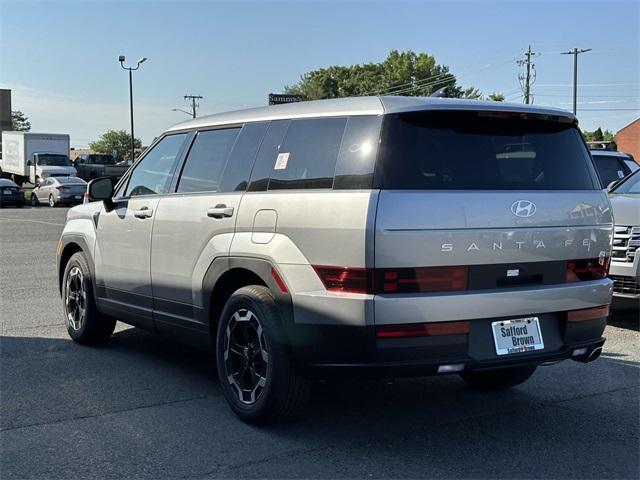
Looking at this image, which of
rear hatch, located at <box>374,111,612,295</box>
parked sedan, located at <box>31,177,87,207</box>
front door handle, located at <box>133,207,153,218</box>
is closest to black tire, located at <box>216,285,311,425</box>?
rear hatch, located at <box>374,111,612,295</box>

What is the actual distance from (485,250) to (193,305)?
2.09 meters

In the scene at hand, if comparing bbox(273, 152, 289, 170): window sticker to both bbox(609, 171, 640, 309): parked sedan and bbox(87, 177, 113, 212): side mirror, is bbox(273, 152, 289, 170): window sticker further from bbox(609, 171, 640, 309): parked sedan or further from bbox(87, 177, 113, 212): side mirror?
bbox(609, 171, 640, 309): parked sedan

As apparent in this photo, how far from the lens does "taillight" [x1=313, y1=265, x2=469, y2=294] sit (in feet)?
12.2

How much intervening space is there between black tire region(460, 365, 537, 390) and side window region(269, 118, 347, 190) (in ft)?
6.47

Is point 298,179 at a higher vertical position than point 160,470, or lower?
higher

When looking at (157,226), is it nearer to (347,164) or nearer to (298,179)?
(298,179)

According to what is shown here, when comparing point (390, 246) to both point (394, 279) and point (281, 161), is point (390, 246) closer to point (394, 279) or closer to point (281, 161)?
point (394, 279)

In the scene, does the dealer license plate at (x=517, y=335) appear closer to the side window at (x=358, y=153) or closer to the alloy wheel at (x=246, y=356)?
the side window at (x=358, y=153)

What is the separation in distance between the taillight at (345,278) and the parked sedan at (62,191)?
30213 mm

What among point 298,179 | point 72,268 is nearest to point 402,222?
point 298,179

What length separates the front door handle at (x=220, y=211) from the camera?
4626 millimetres

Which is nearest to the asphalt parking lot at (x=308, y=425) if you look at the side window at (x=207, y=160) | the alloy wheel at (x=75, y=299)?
the alloy wheel at (x=75, y=299)

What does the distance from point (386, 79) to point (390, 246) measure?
292 feet

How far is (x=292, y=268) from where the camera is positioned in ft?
13.3
